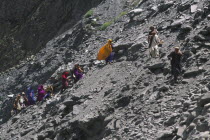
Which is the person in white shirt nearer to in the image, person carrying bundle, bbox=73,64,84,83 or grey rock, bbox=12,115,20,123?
person carrying bundle, bbox=73,64,84,83

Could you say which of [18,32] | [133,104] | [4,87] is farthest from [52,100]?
[18,32]

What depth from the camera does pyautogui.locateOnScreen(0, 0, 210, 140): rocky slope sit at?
11891mm

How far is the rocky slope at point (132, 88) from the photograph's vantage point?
1189 cm

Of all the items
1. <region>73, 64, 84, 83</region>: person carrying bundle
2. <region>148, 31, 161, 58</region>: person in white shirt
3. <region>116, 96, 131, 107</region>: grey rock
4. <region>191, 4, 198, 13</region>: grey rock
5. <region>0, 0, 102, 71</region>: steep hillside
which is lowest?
<region>116, 96, 131, 107</region>: grey rock

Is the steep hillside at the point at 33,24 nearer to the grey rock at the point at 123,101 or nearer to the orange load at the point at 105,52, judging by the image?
the orange load at the point at 105,52

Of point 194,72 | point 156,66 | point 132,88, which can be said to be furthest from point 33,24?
point 194,72

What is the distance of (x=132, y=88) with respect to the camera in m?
15.1

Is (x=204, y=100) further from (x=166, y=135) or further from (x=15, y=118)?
(x=15, y=118)

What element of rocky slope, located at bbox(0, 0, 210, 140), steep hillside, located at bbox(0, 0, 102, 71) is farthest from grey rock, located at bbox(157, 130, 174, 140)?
steep hillside, located at bbox(0, 0, 102, 71)

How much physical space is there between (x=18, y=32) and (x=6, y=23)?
10.9 ft

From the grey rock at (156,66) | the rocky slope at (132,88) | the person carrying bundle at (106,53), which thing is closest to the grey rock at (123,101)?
the rocky slope at (132,88)

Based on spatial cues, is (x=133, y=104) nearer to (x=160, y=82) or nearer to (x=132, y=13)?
(x=160, y=82)

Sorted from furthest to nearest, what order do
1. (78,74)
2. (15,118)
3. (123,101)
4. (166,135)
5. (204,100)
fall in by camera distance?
(15,118) → (78,74) → (123,101) → (166,135) → (204,100)

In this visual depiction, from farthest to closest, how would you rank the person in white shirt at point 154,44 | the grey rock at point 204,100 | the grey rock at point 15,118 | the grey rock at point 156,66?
1. the grey rock at point 15,118
2. the person in white shirt at point 154,44
3. the grey rock at point 156,66
4. the grey rock at point 204,100
